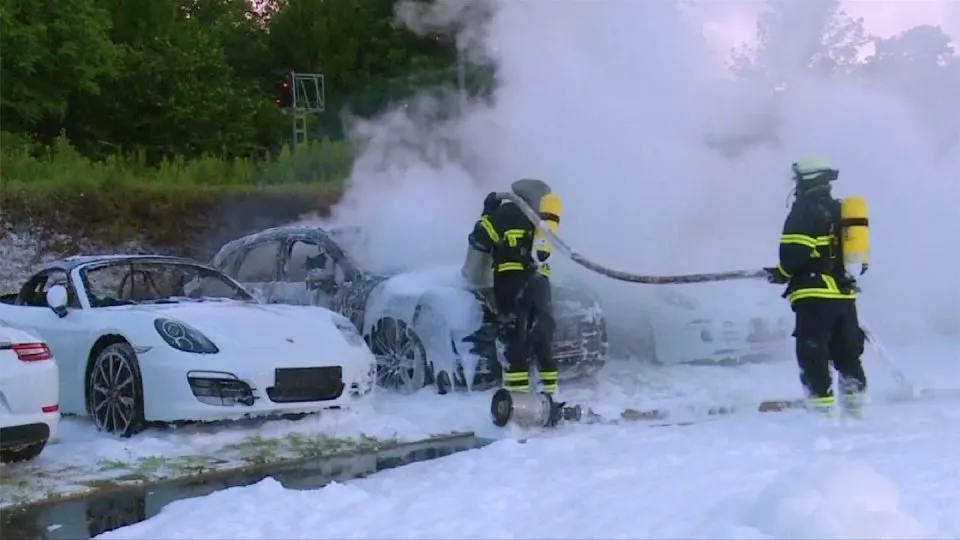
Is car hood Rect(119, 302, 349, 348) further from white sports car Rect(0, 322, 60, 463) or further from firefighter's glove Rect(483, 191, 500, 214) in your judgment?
firefighter's glove Rect(483, 191, 500, 214)

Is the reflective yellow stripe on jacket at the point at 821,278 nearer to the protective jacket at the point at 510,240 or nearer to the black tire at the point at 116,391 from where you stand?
the protective jacket at the point at 510,240

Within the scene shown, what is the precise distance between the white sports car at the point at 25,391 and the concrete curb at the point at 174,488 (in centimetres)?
61

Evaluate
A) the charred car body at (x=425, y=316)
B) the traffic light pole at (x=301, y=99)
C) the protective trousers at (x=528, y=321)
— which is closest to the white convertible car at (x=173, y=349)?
the charred car body at (x=425, y=316)

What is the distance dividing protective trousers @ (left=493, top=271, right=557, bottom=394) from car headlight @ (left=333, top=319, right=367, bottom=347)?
998 millimetres

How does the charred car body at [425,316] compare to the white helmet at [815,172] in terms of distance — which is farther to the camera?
the charred car body at [425,316]

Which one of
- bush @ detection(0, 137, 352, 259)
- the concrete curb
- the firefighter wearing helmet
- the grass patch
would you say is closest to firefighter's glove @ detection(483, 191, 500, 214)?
the firefighter wearing helmet

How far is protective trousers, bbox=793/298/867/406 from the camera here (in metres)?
6.77

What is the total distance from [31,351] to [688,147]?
6.49 m

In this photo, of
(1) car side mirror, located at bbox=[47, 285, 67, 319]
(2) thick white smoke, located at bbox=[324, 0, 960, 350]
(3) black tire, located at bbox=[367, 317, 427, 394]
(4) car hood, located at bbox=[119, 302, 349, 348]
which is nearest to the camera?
(4) car hood, located at bbox=[119, 302, 349, 348]

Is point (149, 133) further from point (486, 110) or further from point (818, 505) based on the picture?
point (818, 505)

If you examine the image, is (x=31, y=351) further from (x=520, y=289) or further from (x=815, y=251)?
(x=815, y=251)

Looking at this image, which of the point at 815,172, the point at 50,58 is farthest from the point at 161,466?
the point at 50,58

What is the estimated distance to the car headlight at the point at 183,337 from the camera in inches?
270

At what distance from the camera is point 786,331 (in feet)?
29.7
